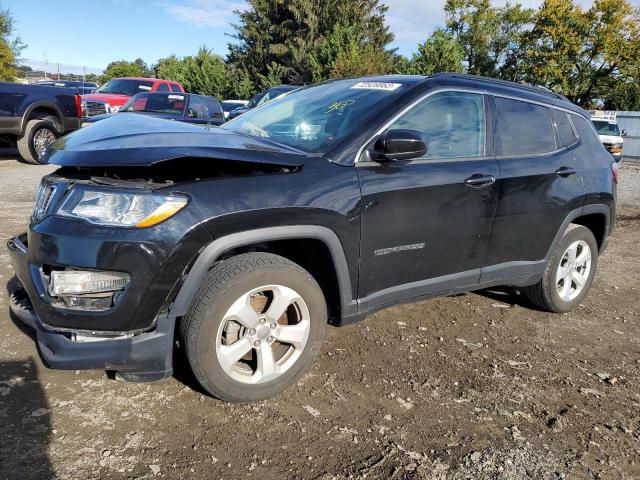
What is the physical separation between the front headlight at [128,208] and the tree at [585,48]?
140 ft

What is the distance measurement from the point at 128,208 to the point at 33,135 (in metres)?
9.58

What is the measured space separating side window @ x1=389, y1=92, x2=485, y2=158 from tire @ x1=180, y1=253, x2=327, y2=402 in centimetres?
120

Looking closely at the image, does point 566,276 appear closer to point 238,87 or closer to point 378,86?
point 378,86

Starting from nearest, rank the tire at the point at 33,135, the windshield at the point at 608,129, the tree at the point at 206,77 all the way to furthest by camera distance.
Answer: the tire at the point at 33,135, the windshield at the point at 608,129, the tree at the point at 206,77

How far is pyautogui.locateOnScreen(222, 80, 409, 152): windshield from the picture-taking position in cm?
315

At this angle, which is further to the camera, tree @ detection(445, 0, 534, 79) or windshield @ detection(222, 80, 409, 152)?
tree @ detection(445, 0, 534, 79)

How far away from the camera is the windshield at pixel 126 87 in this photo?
49.4 feet

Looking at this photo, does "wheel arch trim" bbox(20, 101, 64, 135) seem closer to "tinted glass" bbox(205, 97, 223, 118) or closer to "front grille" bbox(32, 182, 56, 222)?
"tinted glass" bbox(205, 97, 223, 118)

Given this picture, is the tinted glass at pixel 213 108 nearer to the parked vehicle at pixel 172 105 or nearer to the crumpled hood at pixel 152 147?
the parked vehicle at pixel 172 105

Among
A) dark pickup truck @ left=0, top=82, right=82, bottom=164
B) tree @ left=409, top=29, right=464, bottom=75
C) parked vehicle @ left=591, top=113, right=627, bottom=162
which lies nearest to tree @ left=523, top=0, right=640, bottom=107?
tree @ left=409, top=29, right=464, bottom=75

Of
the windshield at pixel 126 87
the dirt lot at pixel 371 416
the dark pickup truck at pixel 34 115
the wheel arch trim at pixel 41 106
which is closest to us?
the dirt lot at pixel 371 416

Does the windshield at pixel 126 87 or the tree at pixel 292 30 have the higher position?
the tree at pixel 292 30

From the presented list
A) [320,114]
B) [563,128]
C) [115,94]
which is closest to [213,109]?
[115,94]

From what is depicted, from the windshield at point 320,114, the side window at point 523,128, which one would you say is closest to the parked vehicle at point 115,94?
the windshield at point 320,114
